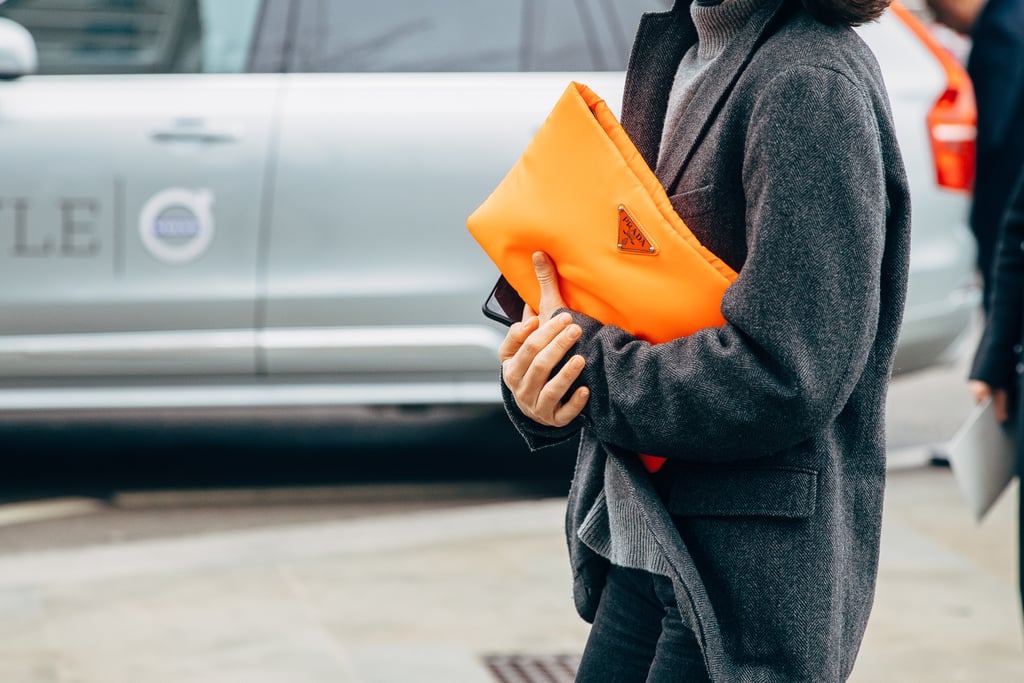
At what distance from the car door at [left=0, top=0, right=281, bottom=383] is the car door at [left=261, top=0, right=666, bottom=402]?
12 cm

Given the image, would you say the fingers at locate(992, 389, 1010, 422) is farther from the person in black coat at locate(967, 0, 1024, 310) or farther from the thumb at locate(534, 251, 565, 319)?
the person in black coat at locate(967, 0, 1024, 310)

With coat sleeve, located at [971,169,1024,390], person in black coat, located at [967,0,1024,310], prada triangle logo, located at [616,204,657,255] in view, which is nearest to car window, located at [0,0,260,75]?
person in black coat, located at [967,0,1024,310]

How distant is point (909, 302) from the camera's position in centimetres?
518

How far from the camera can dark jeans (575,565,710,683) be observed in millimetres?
1676

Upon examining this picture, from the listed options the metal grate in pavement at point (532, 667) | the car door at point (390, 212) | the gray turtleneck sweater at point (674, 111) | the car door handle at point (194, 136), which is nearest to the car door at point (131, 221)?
the car door handle at point (194, 136)

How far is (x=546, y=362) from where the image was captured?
5.19 feet

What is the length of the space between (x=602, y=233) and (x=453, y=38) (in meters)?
3.59

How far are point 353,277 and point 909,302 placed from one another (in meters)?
1.94

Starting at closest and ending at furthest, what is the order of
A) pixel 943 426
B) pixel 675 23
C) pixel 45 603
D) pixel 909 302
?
pixel 675 23
pixel 45 603
pixel 909 302
pixel 943 426

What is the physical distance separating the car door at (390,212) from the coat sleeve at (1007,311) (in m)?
2.19

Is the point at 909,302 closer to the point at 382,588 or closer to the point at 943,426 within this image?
the point at 943,426

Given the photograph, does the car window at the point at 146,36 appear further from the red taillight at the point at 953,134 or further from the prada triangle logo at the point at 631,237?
the prada triangle logo at the point at 631,237

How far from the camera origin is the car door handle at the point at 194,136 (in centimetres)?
482

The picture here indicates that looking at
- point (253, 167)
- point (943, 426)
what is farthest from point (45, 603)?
point (943, 426)
